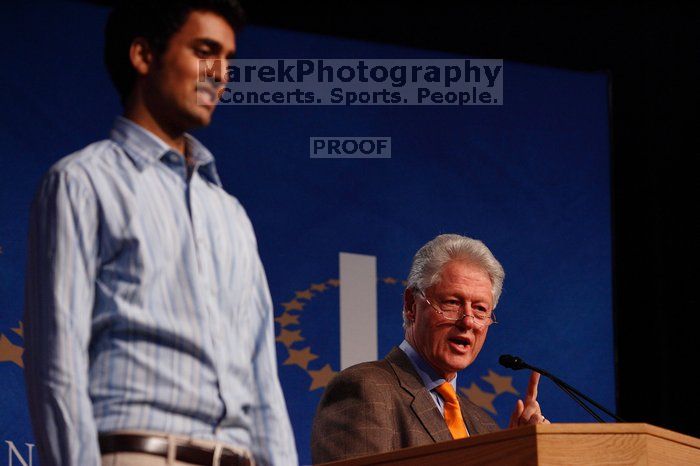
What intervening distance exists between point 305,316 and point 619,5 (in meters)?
1.73

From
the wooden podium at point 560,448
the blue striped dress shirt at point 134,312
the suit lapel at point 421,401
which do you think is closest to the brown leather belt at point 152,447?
the blue striped dress shirt at point 134,312

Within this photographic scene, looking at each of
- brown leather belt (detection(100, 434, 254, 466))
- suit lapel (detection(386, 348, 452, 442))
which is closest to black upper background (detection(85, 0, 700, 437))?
suit lapel (detection(386, 348, 452, 442))

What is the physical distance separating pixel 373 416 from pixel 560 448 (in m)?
0.73

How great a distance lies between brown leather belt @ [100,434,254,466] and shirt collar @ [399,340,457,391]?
1708mm

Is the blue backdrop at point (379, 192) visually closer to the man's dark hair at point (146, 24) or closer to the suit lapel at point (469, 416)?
the suit lapel at point (469, 416)

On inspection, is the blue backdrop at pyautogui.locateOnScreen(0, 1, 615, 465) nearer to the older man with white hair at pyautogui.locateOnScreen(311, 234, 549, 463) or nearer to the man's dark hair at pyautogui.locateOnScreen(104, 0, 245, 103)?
the older man with white hair at pyautogui.locateOnScreen(311, 234, 549, 463)

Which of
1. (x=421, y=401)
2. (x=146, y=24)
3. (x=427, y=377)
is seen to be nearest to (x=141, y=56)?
(x=146, y=24)

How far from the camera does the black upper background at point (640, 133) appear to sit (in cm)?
429

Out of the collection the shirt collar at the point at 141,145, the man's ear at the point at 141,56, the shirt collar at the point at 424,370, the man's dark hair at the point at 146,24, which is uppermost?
the man's dark hair at the point at 146,24

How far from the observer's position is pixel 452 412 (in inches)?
122

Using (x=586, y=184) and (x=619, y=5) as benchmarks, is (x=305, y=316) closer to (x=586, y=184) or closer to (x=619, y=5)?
(x=586, y=184)

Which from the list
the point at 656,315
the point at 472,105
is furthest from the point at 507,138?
the point at 656,315

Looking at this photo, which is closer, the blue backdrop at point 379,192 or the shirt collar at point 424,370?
the shirt collar at point 424,370

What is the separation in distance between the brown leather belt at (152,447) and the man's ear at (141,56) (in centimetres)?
51
